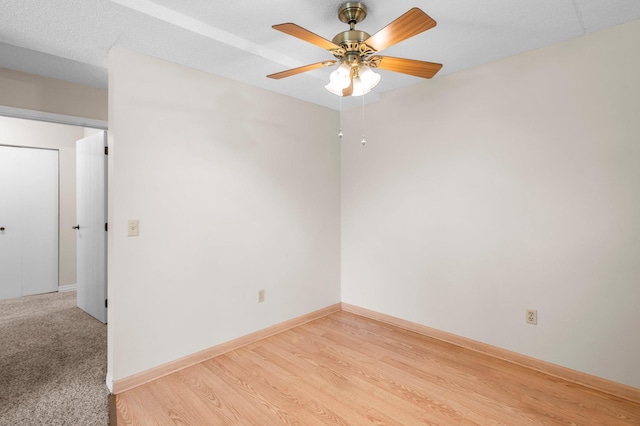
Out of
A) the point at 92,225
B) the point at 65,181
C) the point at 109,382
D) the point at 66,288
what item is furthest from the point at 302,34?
the point at 66,288

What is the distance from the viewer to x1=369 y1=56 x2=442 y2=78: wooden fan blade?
5.81ft

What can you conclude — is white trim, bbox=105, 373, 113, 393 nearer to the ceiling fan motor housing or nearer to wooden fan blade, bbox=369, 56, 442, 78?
wooden fan blade, bbox=369, 56, 442, 78

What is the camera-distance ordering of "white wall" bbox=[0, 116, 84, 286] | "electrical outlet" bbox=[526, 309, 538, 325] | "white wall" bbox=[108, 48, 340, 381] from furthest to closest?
1. "white wall" bbox=[0, 116, 84, 286]
2. "electrical outlet" bbox=[526, 309, 538, 325]
3. "white wall" bbox=[108, 48, 340, 381]

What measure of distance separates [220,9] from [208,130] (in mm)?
952

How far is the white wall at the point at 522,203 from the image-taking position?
2.08 m

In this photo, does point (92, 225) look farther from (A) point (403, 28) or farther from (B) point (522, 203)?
(B) point (522, 203)

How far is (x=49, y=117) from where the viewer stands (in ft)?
9.70

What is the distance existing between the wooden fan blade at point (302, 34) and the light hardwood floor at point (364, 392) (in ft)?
6.85

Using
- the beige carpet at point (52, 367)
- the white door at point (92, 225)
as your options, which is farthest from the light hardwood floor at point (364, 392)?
the white door at point (92, 225)

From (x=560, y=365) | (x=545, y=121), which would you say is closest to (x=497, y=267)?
(x=560, y=365)

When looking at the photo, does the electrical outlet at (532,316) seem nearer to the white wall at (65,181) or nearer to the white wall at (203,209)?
the white wall at (203,209)

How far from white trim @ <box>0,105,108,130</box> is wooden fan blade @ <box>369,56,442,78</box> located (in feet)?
9.50

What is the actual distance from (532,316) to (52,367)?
366 centimetres

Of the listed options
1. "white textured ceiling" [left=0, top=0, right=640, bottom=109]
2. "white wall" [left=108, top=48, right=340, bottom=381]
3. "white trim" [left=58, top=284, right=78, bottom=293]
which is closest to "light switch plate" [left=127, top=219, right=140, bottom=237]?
"white wall" [left=108, top=48, right=340, bottom=381]
